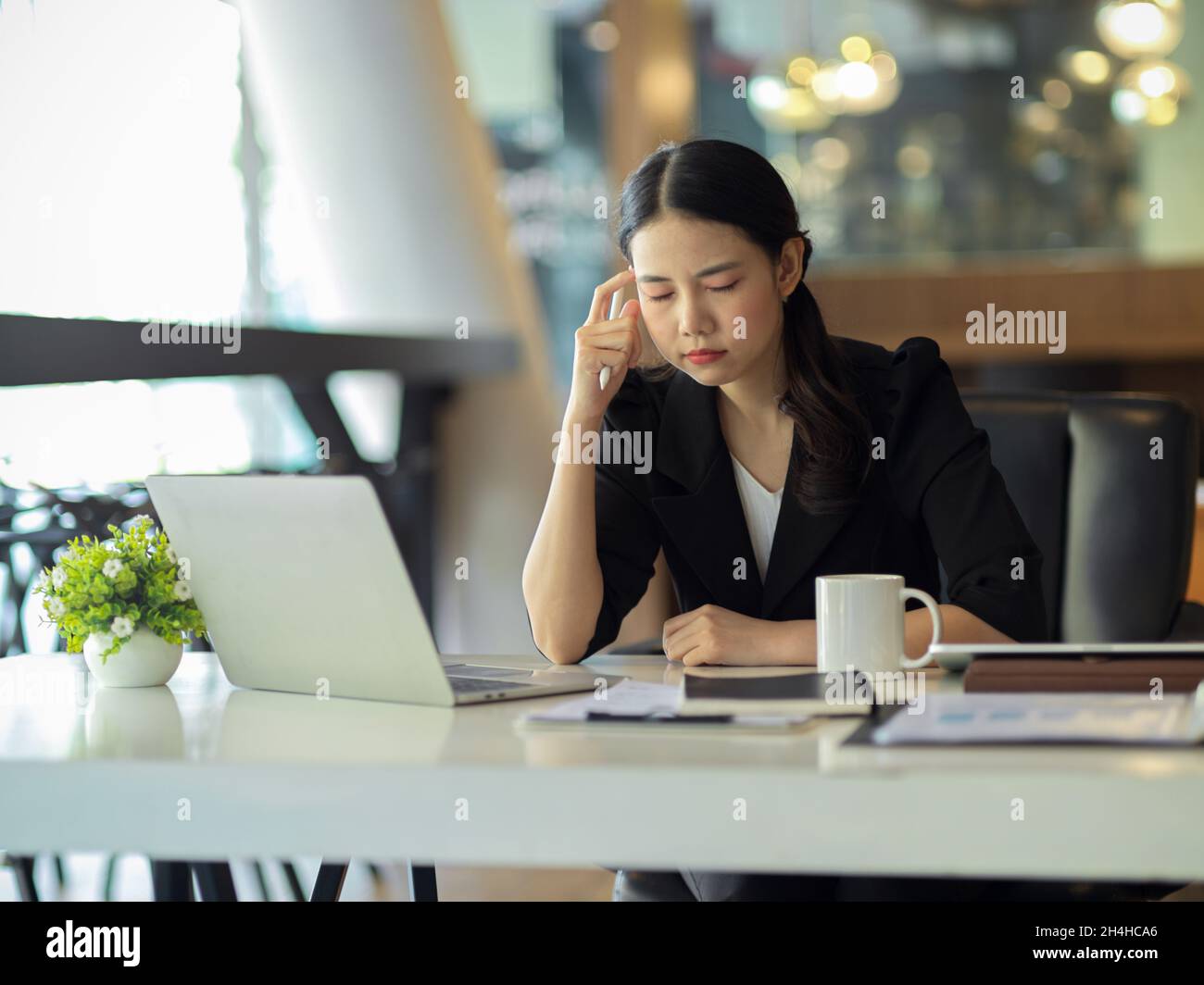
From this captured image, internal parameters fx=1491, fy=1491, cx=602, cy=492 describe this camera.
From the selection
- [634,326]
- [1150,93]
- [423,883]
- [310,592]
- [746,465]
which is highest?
[1150,93]

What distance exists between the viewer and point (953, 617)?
1.41 m

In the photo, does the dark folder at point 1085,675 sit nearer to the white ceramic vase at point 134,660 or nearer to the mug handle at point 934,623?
the mug handle at point 934,623

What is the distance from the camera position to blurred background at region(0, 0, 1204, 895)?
9.04ft

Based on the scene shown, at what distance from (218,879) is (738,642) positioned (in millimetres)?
951

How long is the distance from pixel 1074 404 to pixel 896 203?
174 inches

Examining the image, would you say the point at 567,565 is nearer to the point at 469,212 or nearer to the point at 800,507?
the point at 800,507

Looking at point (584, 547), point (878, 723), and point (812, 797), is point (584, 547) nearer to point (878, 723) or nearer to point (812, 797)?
point (878, 723)

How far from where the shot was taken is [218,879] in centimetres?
199

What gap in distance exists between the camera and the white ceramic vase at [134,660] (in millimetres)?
1339

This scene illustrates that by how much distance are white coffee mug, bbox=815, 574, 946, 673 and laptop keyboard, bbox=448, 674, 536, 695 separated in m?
0.26

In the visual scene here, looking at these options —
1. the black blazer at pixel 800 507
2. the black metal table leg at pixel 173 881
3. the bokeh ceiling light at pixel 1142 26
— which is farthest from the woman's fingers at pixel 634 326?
the bokeh ceiling light at pixel 1142 26

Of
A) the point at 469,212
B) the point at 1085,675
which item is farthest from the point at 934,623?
the point at 469,212

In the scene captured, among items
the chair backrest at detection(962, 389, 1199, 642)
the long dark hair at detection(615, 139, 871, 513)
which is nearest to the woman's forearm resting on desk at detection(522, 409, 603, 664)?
the long dark hair at detection(615, 139, 871, 513)
